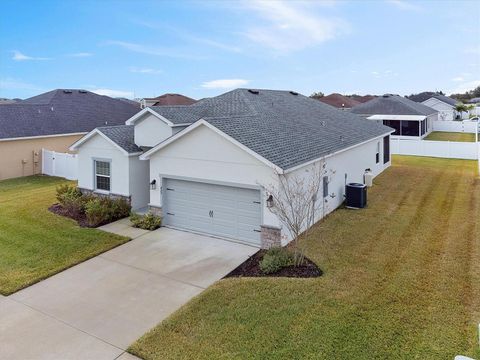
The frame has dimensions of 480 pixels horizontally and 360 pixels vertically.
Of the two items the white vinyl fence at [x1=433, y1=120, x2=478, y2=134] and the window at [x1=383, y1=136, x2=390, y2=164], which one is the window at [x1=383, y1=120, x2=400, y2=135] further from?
the window at [x1=383, y1=136, x2=390, y2=164]

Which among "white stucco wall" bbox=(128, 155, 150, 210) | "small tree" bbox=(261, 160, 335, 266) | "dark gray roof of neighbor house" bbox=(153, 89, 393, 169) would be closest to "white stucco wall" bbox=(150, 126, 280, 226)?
"small tree" bbox=(261, 160, 335, 266)

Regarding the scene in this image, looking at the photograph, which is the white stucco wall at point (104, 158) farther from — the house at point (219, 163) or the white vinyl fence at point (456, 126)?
the white vinyl fence at point (456, 126)

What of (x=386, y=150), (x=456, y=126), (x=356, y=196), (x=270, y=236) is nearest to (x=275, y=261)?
(x=270, y=236)

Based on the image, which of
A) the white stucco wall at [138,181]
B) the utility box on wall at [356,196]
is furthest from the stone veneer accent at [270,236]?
the white stucco wall at [138,181]

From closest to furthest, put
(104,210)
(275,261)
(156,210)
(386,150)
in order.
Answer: (275,261)
(156,210)
(104,210)
(386,150)

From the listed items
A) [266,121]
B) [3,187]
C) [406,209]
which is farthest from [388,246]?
[3,187]

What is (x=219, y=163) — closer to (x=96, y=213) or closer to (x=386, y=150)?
(x=96, y=213)
